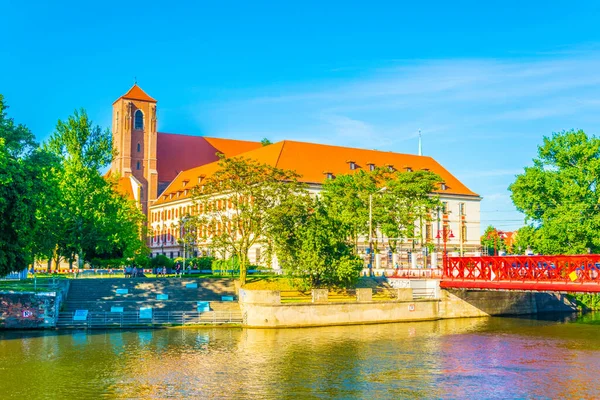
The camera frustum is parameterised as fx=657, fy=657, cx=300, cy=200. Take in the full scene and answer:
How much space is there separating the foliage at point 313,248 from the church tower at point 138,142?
6210cm

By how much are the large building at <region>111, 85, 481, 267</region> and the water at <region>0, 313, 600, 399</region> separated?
39.9m

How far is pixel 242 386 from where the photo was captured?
82.7 feet

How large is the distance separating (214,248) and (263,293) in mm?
11692

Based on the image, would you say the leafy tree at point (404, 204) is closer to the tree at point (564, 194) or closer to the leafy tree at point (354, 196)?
the leafy tree at point (354, 196)

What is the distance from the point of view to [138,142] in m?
111

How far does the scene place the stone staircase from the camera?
4328cm

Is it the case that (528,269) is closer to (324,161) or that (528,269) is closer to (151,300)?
(151,300)

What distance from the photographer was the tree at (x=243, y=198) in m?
51.8

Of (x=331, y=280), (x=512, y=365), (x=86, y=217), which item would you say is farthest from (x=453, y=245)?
(x=512, y=365)

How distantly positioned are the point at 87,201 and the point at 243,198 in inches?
716

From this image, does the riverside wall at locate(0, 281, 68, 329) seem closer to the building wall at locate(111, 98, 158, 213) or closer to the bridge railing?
the bridge railing

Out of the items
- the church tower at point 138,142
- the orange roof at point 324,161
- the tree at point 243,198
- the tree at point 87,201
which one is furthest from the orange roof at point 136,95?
the tree at point 243,198

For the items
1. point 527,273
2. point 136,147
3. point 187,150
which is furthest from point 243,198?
point 187,150

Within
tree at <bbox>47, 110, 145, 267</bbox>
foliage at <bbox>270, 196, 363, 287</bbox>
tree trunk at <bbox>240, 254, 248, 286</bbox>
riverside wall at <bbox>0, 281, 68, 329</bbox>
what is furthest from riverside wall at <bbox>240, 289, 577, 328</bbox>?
tree at <bbox>47, 110, 145, 267</bbox>
